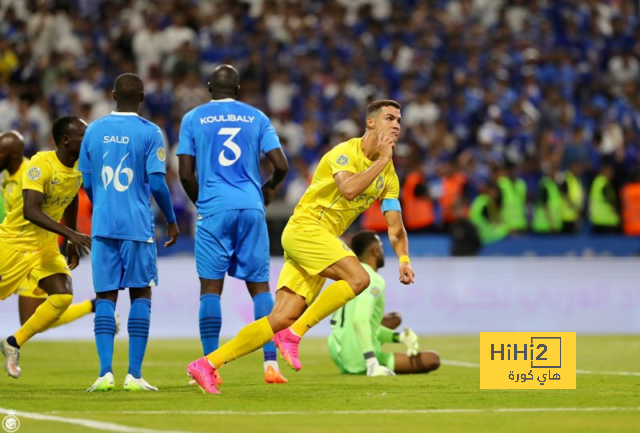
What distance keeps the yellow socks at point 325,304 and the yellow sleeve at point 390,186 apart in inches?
36.6

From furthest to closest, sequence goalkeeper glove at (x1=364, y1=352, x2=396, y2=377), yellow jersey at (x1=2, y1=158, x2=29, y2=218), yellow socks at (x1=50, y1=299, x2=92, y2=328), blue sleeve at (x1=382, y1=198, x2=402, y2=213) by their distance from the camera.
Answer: yellow socks at (x1=50, y1=299, x2=92, y2=328) → yellow jersey at (x1=2, y1=158, x2=29, y2=218) → goalkeeper glove at (x1=364, y1=352, x2=396, y2=377) → blue sleeve at (x1=382, y1=198, x2=402, y2=213)

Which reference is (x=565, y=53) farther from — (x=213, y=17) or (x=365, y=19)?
(x=213, y=17)

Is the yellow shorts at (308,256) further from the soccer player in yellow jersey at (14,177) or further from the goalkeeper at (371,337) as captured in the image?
the soccer player in yellow jersey at (14,177)

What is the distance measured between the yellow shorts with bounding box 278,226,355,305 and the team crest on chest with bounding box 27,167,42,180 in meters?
2.18

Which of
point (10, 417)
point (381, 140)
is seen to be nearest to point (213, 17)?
point (381, 140)

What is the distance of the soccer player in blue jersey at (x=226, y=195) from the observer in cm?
984

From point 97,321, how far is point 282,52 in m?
16.2

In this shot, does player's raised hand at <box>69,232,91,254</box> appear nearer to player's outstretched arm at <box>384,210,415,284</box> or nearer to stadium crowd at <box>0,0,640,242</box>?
player's outstretched arm at <box>384,210,415,284</box>

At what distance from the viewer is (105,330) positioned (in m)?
9.37

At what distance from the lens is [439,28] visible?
26688 mm

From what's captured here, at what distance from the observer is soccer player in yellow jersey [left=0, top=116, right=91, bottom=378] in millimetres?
10039

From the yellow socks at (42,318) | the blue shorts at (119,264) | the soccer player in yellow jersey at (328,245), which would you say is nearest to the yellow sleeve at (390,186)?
the soccer player in yellow jersey at (328,245)

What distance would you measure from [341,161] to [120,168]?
1.71 metres
